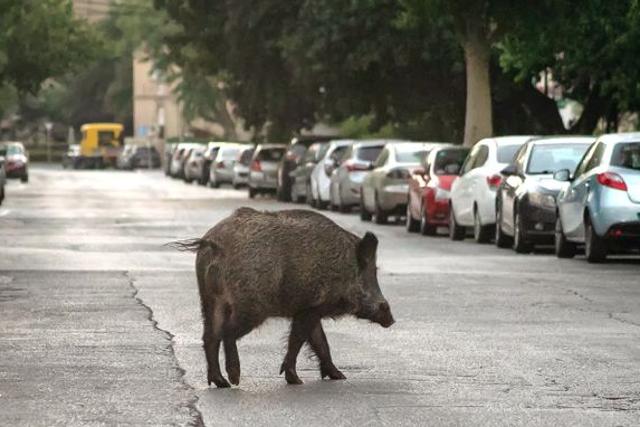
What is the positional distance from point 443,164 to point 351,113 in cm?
2263

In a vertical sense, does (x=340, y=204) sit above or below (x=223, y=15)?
below

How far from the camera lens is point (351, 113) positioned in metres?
56.3

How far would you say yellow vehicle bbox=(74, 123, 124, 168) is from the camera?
13475 centimetres

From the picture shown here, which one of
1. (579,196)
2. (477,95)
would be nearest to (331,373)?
(579,196)

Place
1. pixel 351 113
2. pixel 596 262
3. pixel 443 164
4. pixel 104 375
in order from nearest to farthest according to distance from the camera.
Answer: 1. pixel 104 375
2. pixel 596 262
3. pixel 443 164
4. pixel 351 113

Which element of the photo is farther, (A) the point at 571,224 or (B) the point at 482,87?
(B) the point at 482,87

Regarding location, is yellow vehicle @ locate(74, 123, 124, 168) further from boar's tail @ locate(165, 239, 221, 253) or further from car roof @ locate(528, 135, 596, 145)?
boar's tail @ locate(165, 239, 221, 253)

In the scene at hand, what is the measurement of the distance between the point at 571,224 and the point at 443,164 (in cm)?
918

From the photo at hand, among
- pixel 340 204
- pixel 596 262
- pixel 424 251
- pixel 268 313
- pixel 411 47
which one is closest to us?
pixel 268 313

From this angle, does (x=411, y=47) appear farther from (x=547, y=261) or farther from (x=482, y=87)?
(x=547, y=261)

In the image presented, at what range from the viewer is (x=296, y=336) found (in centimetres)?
1152

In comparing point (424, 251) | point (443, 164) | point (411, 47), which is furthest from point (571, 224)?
point (411, 47)

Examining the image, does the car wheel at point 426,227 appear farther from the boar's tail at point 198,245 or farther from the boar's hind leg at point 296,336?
the boar's hind leg at point 296,336

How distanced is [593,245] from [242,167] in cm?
4463
